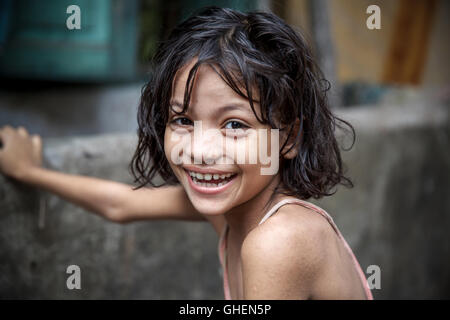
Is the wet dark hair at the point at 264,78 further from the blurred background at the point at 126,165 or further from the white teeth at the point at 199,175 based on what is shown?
the blurred background at the point at 126,165

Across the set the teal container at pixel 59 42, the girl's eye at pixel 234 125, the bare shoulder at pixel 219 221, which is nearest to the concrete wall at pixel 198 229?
the bare shoulder at pixel 219 221

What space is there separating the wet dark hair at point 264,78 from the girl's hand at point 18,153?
1.70 ft

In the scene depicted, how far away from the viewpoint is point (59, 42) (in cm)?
388

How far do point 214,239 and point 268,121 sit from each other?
1.31 m

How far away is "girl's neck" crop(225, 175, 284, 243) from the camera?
1.67m

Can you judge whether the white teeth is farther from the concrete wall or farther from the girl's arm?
the concrete wall

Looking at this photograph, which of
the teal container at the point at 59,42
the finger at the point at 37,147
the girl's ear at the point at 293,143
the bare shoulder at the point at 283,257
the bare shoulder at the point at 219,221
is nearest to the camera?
the bare shoulder at the point at 283,257

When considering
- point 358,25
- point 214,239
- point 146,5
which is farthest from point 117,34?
point 358,25

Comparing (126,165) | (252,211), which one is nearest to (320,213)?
(252,211)

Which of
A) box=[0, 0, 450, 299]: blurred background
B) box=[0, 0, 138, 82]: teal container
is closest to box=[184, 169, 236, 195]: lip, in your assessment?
box=[0, 0, 450, 299]: blurred background

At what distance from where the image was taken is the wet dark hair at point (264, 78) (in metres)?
1.45

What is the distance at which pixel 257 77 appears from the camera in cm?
145
